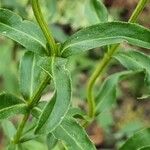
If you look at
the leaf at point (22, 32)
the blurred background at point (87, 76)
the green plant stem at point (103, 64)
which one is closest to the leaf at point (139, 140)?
the green plant stem at point (103, 64)

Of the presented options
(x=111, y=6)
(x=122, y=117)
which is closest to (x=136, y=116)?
(x=122, y=117)

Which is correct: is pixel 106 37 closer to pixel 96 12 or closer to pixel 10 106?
pixel 10 106

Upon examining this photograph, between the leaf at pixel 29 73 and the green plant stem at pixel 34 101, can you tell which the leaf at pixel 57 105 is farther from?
the leaf at pixel 29 73

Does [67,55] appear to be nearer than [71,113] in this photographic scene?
Yes

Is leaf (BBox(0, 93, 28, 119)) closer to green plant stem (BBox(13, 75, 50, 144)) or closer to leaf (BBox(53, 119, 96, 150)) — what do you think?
green plant stem (BBox(13, 75, 50, 144))

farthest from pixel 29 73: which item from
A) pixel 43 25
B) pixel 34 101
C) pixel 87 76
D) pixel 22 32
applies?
pixel 87 76

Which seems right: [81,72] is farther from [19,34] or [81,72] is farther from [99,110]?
[19,34]
